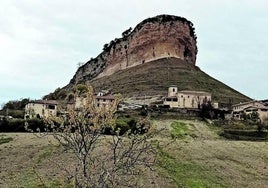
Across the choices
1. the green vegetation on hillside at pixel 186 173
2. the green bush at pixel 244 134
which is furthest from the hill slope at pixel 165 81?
the green vegetation on hillside at pixel 186 173

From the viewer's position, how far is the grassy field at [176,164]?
3681 centimetres

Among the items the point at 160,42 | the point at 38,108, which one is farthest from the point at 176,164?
the point at 160,42

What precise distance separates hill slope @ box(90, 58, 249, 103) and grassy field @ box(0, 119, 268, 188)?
71224mm

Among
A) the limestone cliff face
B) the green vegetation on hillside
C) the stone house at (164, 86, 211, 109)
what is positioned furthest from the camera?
the limestone cliff face

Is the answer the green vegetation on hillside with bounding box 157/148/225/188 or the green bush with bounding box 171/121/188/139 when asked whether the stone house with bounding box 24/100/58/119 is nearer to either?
the green bush with bounding box 171/121/188/139

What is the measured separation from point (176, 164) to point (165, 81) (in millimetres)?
99443

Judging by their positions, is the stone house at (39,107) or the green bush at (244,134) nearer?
the green bush at (244,134)

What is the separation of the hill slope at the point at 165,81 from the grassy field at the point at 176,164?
2804 inches

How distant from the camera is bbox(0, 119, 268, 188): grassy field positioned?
36812 mm

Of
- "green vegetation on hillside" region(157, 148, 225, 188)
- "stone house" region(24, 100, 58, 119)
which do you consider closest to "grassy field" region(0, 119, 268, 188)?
"green vegetation on hillside" region(157, 148, 225, 188)

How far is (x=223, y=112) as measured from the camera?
100 m

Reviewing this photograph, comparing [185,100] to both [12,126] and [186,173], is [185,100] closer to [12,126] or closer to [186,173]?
[12,126]

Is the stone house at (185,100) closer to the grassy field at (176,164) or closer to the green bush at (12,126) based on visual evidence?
the green bush at (12,126)

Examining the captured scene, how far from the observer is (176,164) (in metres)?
44.1
